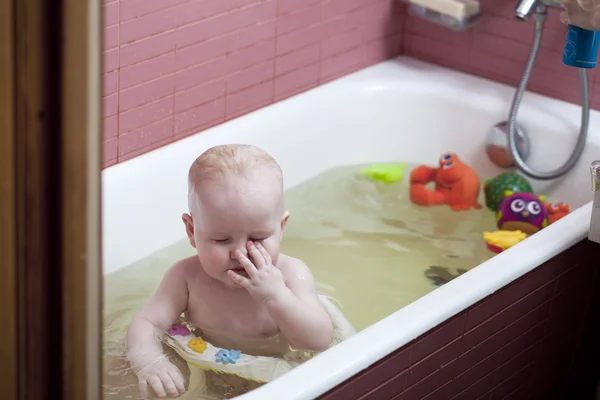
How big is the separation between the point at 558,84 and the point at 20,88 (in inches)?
74.9

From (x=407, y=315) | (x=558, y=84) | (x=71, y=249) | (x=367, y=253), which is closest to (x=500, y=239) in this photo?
(x=367, y=253)

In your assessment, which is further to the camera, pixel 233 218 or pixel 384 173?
pixel 384 173

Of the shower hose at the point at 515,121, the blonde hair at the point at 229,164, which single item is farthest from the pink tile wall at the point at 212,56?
the shower hose at the point at 515,121

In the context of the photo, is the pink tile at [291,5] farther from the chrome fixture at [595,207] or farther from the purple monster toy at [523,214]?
the chrome fixture at [595,207]

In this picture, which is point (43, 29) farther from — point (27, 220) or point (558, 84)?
point (558, 84)

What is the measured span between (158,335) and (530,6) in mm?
1109

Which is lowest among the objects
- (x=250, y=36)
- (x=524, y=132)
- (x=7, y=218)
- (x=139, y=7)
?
(x=524, y=132)

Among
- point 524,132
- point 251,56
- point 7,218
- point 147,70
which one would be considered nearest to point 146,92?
point 147,70

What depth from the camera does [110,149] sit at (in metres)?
1.83

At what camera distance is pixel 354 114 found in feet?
7.56

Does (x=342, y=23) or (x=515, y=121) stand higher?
(x=342, y=23)

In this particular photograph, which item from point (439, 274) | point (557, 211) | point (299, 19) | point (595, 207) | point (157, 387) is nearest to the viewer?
point (157, 387)

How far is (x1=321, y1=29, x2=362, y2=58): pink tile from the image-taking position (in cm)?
228

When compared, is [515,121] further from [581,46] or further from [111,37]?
[111,37]
